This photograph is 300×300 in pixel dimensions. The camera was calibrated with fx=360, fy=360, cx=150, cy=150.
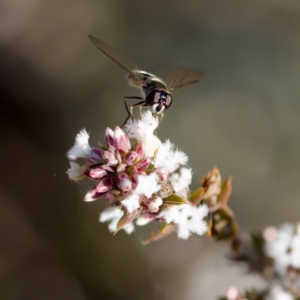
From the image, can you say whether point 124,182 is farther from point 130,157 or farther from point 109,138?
point 109,138

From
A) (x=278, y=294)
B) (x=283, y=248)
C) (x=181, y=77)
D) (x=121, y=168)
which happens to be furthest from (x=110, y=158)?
(x=278, y=294)

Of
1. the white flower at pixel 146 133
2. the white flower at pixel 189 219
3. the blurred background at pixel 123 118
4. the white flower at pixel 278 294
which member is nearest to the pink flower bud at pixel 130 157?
the white flower at pixel 146 133

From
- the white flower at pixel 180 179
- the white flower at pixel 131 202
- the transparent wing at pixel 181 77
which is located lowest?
the white flower at pixel 131 202

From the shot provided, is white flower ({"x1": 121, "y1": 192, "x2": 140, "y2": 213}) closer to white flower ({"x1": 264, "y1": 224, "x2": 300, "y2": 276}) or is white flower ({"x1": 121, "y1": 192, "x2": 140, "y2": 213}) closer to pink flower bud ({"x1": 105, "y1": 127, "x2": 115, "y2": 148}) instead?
pink flower bud ({"x1": 105, "y1": 127, "x2": 115, "y2": 148})

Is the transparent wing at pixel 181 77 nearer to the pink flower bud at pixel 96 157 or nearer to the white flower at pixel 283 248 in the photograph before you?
the pink flower bud at pixel 96 157

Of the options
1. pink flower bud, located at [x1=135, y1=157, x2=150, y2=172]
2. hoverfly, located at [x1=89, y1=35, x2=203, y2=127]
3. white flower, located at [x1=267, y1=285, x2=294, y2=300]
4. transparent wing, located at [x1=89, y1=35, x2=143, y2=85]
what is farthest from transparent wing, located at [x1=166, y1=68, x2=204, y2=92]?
white flower, located at [x1=267, y1=285, x2=294, y2=300]

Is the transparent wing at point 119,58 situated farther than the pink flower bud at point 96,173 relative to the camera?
Yes
